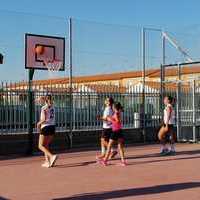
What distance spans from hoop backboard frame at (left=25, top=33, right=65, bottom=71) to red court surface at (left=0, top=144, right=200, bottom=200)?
12.8 feet

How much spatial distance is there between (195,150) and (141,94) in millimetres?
4365

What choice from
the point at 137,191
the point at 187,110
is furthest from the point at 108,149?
the point at 187,110

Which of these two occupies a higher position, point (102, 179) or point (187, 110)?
point (187, 110)

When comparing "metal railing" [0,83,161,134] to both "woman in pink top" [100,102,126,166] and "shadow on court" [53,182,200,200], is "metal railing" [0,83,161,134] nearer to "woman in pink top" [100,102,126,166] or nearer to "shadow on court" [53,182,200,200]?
"woman in pink top" [100,102,126,166]

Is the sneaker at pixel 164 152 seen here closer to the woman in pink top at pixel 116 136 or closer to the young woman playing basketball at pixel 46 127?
the woman in pink top at pixel 116 136

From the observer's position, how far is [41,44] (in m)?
19.7

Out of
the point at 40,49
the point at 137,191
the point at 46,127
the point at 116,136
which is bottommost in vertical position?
the point at 137,191

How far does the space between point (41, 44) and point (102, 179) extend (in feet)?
28.1

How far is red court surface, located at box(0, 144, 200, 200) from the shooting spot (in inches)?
404

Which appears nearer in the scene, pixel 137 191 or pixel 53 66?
pixel 137 191

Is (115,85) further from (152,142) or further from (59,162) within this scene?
(59,162)

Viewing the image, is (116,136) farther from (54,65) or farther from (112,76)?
(112,76)

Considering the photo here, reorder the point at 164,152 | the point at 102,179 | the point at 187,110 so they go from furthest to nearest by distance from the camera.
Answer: the point at 187,110
the point at 164,152
the point at 102,179

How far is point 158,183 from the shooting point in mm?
11570
